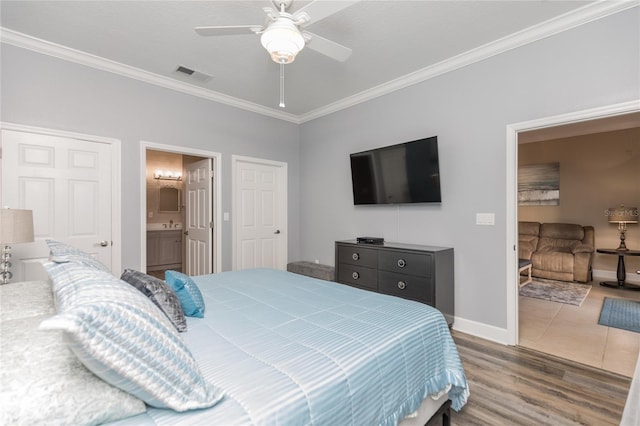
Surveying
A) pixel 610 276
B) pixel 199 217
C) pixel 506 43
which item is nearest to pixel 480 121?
pixel 506 43

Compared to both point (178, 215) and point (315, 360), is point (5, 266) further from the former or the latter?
point (178, 215)

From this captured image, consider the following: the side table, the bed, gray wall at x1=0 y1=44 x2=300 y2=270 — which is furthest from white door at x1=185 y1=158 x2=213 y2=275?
the side table

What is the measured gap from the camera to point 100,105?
10.6 feet

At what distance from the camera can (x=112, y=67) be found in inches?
128

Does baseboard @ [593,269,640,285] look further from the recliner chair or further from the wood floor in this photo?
the wood floor

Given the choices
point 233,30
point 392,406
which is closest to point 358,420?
point 392,406

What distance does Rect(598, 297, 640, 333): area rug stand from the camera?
3.19 meters

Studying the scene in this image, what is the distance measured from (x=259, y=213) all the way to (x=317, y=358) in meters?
3.67

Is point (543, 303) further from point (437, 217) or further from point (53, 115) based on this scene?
point (53, 115)

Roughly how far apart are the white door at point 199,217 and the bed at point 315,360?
2.33 metres

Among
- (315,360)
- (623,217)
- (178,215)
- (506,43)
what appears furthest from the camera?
(178,215)

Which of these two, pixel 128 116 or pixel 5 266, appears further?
pixel 128 116

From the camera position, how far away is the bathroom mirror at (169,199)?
624 cm

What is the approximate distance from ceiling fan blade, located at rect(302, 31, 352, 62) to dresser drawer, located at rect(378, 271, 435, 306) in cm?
220
